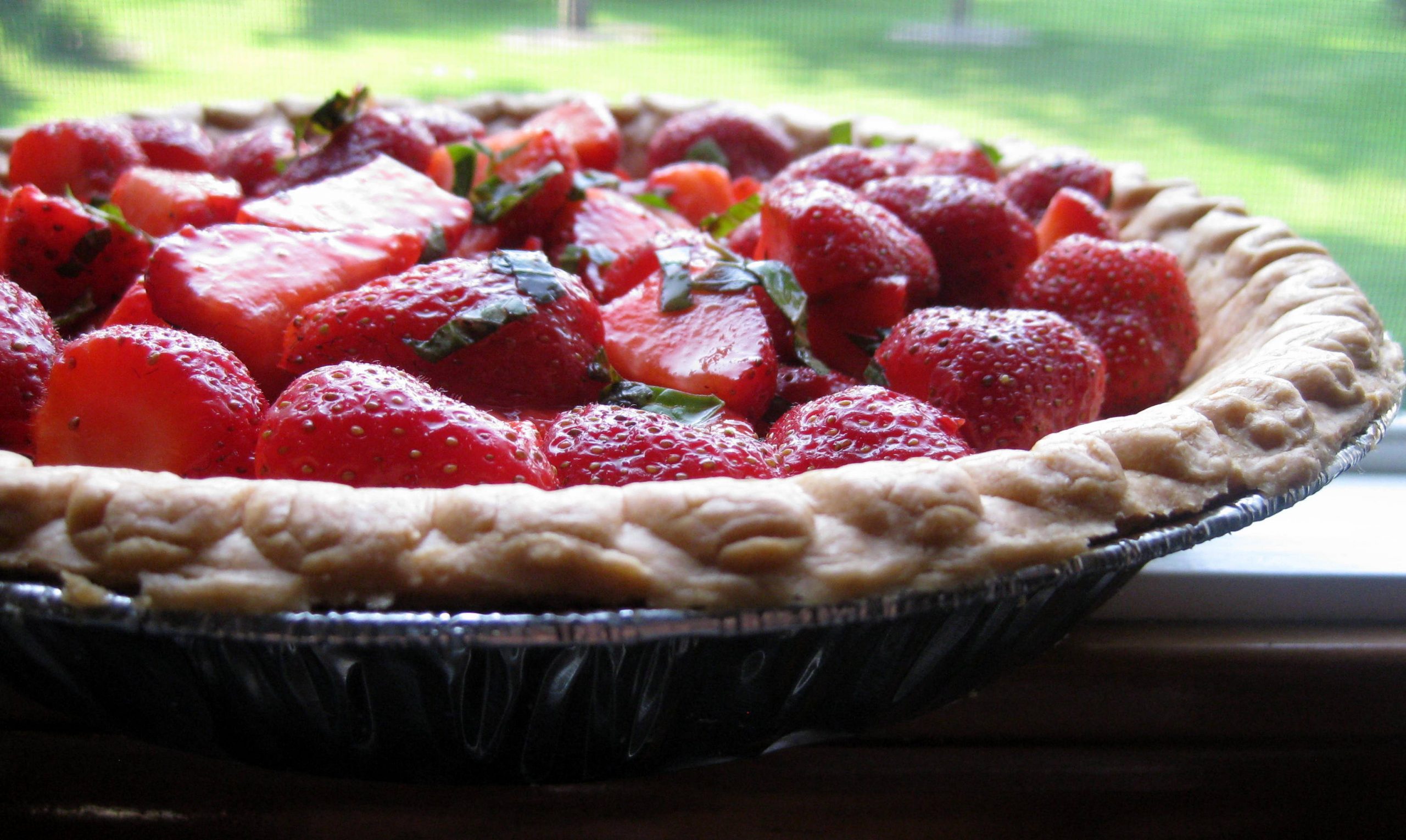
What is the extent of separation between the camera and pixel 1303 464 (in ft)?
2.19

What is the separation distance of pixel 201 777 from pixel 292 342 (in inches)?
14.0

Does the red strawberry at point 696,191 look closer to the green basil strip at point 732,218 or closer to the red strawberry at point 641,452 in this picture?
the green basil strip at point 732,218

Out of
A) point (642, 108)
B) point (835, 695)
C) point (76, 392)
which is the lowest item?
point (835, 695)

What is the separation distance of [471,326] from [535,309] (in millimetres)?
49

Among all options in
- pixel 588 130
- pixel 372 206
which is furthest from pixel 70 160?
pixel 588 130

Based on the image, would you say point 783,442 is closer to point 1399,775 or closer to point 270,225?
point 270,225

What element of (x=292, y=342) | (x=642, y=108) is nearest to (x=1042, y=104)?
(x=642, y=108)

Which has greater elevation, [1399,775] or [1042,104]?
[1042,104]

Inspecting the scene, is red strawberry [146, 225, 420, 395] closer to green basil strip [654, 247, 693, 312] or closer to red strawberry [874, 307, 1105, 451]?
green basil strip [654, 247, 693, 312]

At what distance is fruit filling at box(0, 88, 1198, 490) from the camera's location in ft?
2.16

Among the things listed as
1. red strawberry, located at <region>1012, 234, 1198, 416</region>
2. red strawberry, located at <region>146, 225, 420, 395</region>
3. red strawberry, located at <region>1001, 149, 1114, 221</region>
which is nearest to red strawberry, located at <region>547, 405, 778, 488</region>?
red strawberry, located at <region>146, 225, 420, 395</region>

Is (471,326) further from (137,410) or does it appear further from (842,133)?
(842,133)

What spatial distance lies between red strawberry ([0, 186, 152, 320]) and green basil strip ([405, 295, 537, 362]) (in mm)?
332

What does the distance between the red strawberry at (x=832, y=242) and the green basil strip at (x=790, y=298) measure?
22 millimetres
